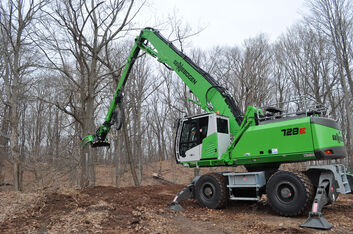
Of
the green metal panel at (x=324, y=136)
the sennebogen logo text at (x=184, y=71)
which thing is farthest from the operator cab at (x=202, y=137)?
the green metal panel at (x=324, y=136)

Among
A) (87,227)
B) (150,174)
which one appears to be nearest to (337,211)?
(87,227)

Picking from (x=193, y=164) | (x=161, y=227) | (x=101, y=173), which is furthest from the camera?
(x=101, y=173)

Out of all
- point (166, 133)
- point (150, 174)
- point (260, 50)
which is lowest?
point (150, 174)

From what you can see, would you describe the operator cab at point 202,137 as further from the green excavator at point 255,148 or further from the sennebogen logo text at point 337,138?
the sennebogen logo text at point 337,138

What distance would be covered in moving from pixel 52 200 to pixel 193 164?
4.46 metres

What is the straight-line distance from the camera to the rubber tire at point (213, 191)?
7.95m

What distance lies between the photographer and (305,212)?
6.64 m

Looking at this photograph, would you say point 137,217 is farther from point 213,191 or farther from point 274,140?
point 274,140

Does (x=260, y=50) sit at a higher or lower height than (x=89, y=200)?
higher

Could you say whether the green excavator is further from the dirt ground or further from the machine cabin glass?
the dirt ground

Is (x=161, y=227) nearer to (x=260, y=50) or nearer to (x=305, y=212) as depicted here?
(x=305, y=212)

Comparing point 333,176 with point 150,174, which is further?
point 150,174

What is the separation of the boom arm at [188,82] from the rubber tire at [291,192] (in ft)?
6.86

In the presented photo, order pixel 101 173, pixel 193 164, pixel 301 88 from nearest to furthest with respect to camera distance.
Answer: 1. pixel 193 164
2. pixel 301 88
3. pixel 101 173
